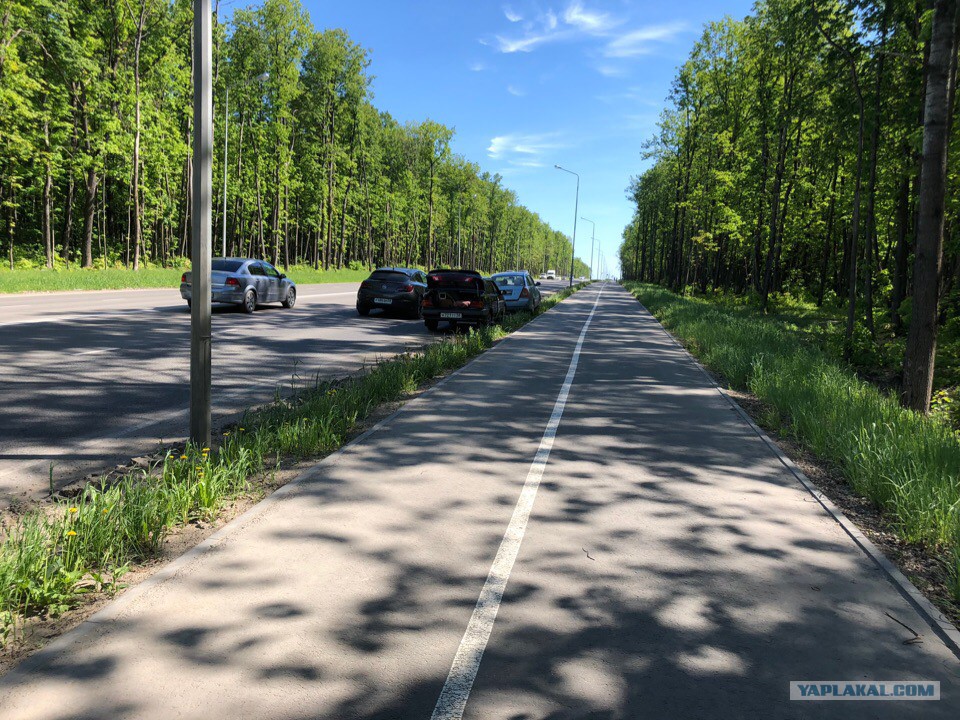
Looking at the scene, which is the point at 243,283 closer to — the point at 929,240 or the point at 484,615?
the point at 929,240

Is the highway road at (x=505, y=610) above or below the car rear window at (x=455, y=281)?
below

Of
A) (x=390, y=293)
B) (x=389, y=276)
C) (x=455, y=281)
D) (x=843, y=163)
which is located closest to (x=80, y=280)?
(x=389, y=276)

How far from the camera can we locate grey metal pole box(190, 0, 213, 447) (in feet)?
18.3

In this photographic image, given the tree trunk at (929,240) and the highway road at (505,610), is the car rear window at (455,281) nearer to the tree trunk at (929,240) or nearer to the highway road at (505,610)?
the tree trunk at (929,240)

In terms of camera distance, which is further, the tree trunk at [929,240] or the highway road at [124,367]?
the tree trunk at [929,240]

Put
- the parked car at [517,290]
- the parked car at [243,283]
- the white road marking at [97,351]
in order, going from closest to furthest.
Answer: the white road marking at [97,351] < the parked car at [243,283] < the parked car at [517,290]

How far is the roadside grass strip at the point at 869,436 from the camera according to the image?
4.80m

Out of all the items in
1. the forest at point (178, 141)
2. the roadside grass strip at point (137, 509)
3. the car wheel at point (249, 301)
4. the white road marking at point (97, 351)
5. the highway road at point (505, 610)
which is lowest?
the highway road at point (505, 610)

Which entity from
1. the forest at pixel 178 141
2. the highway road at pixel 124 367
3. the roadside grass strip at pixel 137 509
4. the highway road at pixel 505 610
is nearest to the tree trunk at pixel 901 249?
the highway road at pixel 124 367

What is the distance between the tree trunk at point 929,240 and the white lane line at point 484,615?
608 cm

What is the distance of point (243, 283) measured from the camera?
2056 cm

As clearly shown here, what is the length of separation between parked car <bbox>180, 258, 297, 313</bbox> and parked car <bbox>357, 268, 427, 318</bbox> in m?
2.94

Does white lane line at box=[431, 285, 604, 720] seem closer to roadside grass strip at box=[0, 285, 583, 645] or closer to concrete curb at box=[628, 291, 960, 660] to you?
roadside grass strip at box=[0, 285, 583, 645]

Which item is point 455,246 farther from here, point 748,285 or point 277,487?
point 277,487
